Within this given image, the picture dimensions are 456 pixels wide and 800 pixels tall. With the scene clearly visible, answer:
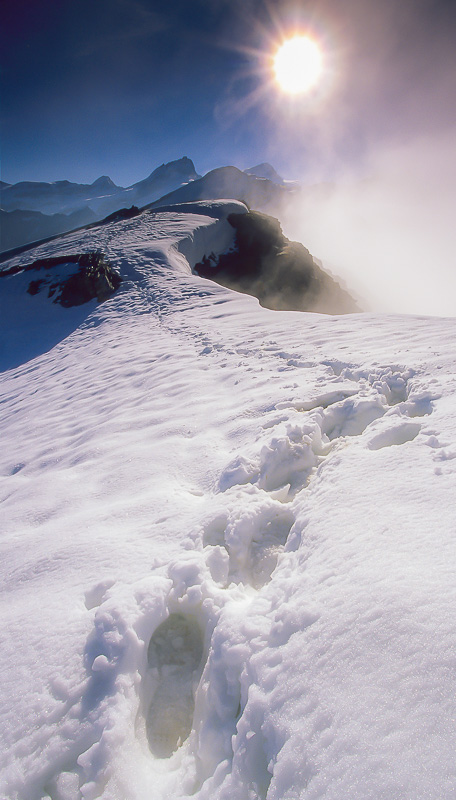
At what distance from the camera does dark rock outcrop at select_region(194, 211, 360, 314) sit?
19062 millimetres

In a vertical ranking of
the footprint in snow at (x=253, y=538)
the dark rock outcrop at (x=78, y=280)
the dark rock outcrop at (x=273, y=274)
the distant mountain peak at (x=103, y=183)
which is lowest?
the footprint in snow at (x=253, y=538)

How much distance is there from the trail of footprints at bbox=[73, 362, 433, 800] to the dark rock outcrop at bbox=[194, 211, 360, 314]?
1492 centimetres

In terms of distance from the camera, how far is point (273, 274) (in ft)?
64.3

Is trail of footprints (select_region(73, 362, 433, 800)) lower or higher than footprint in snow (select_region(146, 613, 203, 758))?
higher

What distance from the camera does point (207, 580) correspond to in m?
2.53

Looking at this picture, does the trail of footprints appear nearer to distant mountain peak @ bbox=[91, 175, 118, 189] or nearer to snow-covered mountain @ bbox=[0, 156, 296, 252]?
snow-covered mountain @ bbox=[0, 156, 296, 252]

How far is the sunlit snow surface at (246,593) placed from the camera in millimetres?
1521

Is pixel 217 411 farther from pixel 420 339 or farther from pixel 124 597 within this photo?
pixel 420 339

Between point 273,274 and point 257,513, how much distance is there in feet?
61.2

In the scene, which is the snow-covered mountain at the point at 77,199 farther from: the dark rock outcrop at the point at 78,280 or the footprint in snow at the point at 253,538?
the footprint in snow at the point at 253,538

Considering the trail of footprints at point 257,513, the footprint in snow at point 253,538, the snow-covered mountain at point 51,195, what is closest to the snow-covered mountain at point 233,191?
the trail of footprints at point 257,513

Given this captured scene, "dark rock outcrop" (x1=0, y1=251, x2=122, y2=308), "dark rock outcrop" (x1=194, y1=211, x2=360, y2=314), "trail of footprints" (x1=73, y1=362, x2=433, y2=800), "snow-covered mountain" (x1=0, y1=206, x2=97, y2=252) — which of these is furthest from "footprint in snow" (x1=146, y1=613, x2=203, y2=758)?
"snow-covered mountain" (x1=0, y1=206, x2=97, y2=252)

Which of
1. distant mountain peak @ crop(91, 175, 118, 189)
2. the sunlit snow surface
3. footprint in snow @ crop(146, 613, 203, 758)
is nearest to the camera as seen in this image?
the sunlit snow surface

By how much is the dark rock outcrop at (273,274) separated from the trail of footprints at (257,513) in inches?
587
